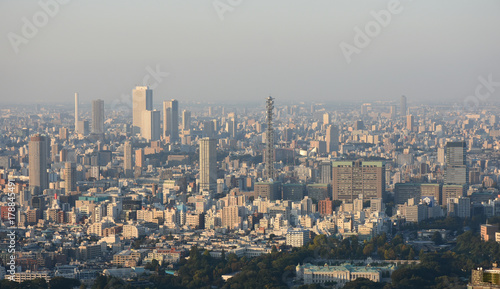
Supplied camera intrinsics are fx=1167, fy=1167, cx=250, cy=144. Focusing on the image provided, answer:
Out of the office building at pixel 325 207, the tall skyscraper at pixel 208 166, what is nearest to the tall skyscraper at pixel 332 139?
the tall skyscraper at pixel 208 166

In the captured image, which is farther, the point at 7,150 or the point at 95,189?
the point at 7,150

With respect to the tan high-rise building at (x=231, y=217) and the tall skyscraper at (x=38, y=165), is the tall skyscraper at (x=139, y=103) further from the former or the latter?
the tan high-rise building at (x=231, y=217)

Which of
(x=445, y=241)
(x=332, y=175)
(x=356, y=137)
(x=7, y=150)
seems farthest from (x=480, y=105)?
(x=445, y=241)

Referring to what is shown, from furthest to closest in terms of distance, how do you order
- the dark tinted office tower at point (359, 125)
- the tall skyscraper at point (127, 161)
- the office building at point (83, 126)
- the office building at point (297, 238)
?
the dark tinted office tower at point (359, 125) → the office building at point (83, 126) → the tall skyscraper at point (127, 161) → the office building at point (297, 238)

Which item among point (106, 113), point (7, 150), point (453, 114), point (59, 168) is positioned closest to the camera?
point (59, 168)

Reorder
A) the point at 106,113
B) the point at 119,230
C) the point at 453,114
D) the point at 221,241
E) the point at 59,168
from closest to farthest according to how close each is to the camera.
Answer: the point at 221,241, the point at 119,230, the point at 59,168, the point at 453,114, the point at 106,113

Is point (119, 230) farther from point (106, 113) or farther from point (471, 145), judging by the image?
point (106, 113)

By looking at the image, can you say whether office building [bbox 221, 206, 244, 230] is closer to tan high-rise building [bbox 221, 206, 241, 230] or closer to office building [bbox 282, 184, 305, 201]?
tan high-rise building [bbox 221, 206, 241, 230]

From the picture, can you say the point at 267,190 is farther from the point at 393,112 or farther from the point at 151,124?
the point at 393,112
